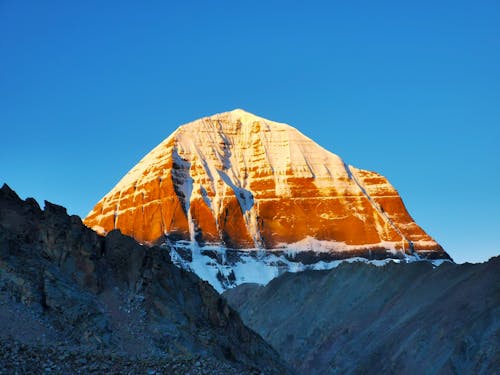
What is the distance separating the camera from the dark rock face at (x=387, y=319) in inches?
3211

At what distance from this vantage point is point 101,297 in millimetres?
47344

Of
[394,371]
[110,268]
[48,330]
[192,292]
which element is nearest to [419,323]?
[394,371]

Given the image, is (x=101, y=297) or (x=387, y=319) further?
(x=387, y=319)

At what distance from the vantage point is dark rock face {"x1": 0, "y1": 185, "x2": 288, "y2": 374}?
41812 mm

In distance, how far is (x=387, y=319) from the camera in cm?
10300

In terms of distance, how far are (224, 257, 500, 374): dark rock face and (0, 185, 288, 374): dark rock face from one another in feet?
90.7

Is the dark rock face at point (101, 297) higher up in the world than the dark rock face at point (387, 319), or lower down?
lower down

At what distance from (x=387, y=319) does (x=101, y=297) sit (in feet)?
202

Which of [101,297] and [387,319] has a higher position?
[387,319]

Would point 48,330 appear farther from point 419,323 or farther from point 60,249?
point 419,323

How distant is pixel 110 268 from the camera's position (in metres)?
50.9

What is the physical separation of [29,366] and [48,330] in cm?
956

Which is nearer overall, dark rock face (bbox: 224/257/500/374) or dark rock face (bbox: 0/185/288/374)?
dark rock face (bbox: 0/185/288/374)

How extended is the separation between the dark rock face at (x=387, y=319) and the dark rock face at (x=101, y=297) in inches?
1088
